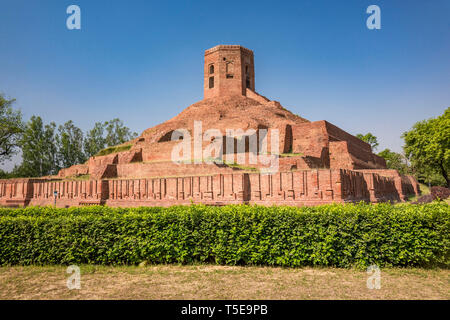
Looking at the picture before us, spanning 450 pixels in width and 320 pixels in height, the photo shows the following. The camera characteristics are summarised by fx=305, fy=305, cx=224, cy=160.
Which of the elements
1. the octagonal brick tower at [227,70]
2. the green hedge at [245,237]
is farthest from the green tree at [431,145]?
the green hedge at [245,237]

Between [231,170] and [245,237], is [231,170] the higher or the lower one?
the higher one

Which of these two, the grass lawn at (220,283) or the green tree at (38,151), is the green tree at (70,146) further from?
the grass lawn at (220,283)

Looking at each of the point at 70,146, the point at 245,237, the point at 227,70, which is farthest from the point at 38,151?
the point at 245,237

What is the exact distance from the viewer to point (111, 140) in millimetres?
52312

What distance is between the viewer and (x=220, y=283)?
5.06 metres

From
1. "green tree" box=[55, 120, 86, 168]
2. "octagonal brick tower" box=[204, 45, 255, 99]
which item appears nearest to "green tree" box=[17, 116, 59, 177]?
"green tree" box=[55, 120, 86, 168]

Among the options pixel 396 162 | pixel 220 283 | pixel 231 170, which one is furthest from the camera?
pixel 396 162

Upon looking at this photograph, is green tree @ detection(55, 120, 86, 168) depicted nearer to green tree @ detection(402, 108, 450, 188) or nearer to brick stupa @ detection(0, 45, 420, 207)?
brick stupa @ detection(0, 45, 420, 207)

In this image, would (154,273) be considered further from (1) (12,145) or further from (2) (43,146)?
(2) (43,146)

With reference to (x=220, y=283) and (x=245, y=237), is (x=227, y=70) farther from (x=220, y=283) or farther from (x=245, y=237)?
(x=220, y=283)

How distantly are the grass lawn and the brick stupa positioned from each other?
16.6 feet

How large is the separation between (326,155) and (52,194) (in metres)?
17.7

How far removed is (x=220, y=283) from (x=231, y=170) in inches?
460
